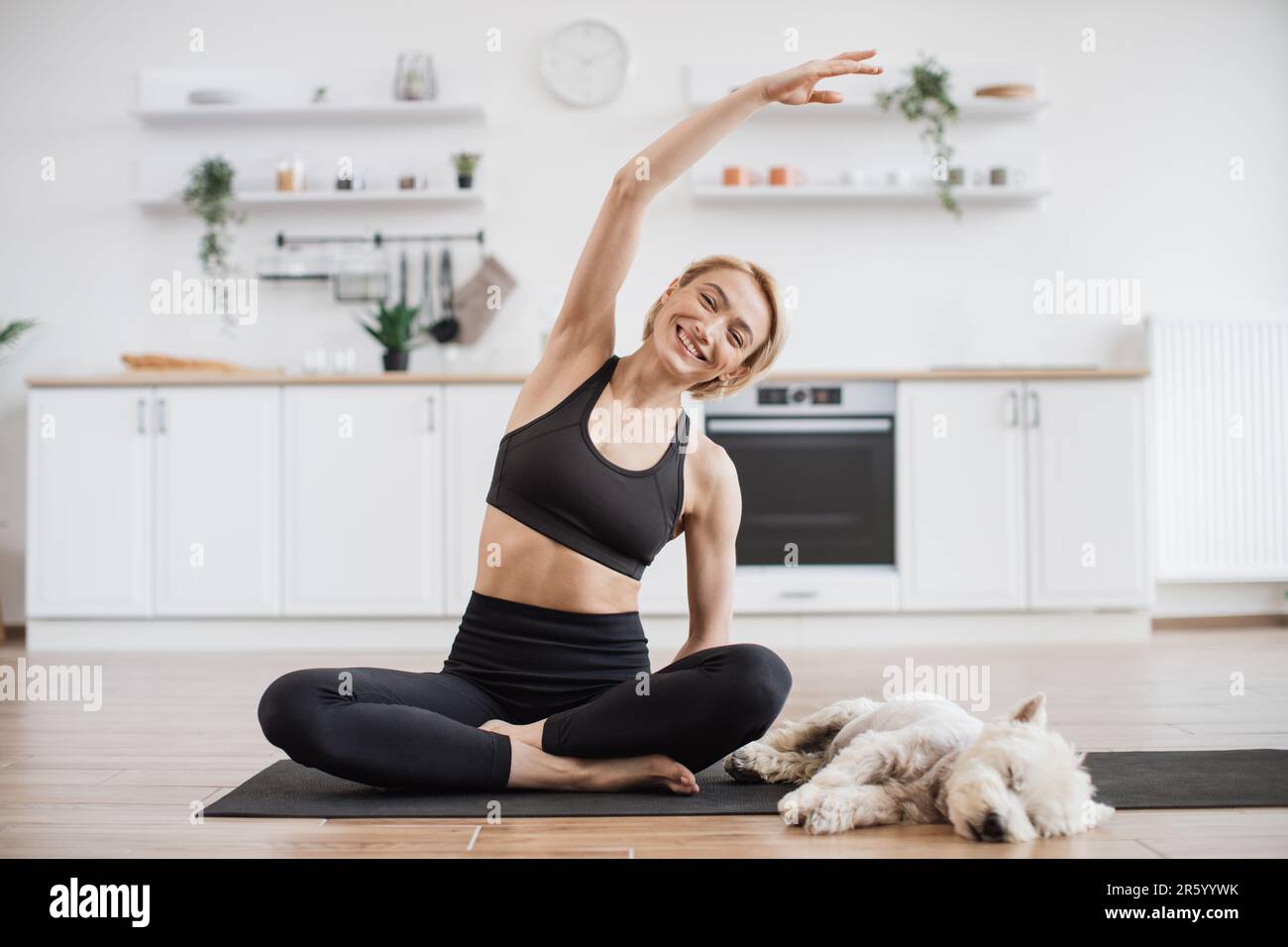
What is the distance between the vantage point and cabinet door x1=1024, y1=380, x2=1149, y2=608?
12.1 ft

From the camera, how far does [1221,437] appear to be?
4199 mm

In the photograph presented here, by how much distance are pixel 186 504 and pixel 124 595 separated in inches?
14.8

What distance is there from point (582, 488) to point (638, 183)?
0.47m

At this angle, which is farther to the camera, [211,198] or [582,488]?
[211,198]

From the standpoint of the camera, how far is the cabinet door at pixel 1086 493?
3.69 m

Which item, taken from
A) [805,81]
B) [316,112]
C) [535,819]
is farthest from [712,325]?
[316,112]

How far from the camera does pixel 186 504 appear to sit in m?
3.67

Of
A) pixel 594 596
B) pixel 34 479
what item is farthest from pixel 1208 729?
pixel 34 479

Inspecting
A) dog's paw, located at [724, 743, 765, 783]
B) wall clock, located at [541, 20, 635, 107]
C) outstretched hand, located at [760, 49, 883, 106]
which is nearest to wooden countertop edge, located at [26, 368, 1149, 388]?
wall clock, located at [541, 20, 635, 107]

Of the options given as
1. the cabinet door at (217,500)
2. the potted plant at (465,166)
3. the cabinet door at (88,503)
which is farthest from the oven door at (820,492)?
the cabinet door at (88,503)

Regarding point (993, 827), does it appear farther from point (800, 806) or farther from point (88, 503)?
point (88, 503)

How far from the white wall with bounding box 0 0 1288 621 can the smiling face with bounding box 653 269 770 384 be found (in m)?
2.61

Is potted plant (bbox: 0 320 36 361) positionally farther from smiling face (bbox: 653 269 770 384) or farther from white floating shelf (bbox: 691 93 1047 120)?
smiling face (bbox: 653 269 770 384)
